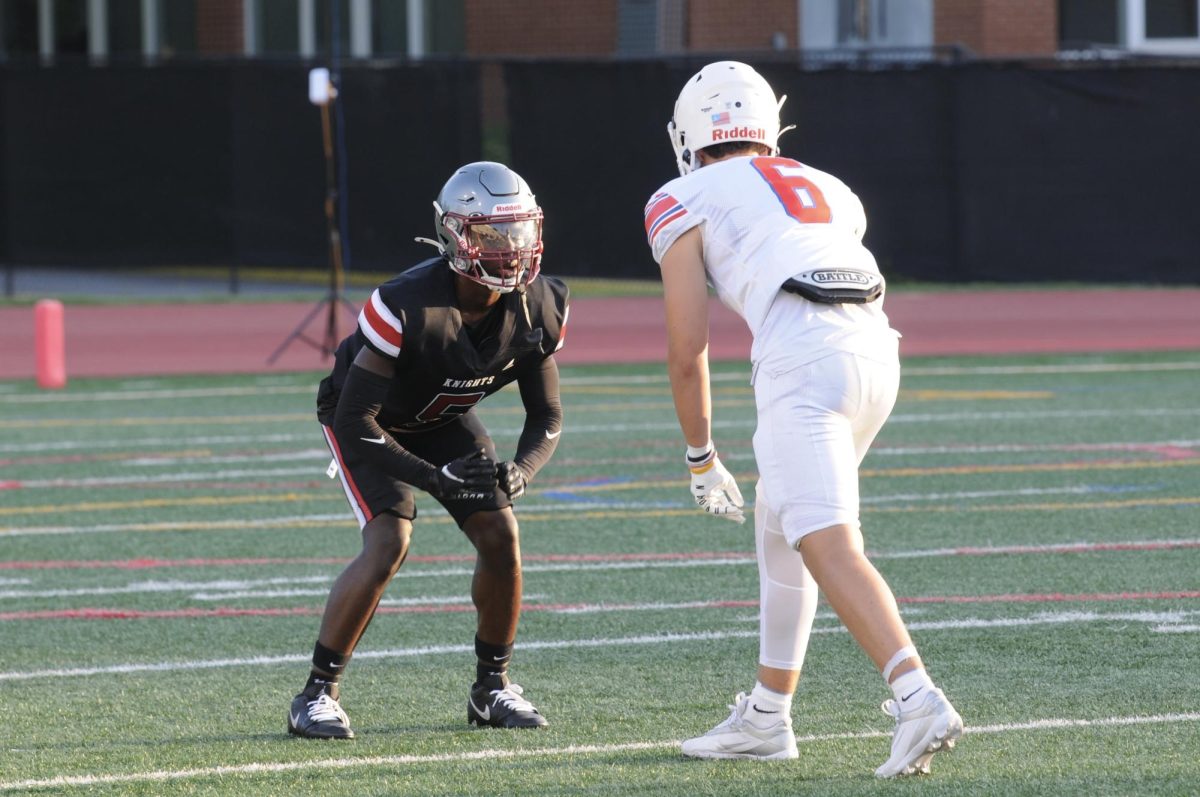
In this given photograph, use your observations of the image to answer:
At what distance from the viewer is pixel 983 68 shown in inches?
795

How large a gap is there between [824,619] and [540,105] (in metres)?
14.3

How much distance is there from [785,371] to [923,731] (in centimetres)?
93

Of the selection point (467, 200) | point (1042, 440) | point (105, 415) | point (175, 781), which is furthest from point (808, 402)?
point (105, 415)

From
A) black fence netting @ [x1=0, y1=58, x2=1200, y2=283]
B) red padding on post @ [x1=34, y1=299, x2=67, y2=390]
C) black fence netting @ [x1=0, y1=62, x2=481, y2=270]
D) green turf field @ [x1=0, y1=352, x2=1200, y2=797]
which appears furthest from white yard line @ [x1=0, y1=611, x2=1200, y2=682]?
black fence netting @ [x1=0, y1=62, x2=481, y2=270]

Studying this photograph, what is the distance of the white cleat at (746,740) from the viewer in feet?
16.6

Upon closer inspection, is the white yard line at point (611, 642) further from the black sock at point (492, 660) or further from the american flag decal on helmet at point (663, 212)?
the american flag decal on helmet at point (663, 212)

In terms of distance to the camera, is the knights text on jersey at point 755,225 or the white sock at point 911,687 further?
the knights text on jersey at point 755,225

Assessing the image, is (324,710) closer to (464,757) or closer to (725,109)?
(464,757)

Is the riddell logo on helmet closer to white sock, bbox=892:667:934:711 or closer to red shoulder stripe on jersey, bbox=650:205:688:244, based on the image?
red shoulder stripe on jersey, bbox=650:205:688:244

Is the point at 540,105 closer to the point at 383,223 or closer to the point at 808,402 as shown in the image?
the point at 383,223

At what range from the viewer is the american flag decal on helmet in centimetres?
494

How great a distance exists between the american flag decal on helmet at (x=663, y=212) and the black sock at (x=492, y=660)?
1.41 m

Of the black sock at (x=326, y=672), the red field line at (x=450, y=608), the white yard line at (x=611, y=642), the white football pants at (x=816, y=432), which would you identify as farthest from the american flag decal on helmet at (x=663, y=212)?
the red field line at (x=450, y=608)

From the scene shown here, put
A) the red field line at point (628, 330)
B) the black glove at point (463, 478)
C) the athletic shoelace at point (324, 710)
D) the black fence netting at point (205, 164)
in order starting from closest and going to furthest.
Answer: the black glove at point (463, 478) < the athletic shoelace at point (324, 710) < the red field line at point (628, 330) < the black fence netting at point (205, 164)
